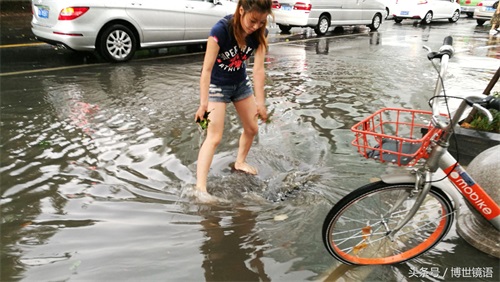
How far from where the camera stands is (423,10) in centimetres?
1983

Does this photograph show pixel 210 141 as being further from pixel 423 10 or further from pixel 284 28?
pixel 423 10

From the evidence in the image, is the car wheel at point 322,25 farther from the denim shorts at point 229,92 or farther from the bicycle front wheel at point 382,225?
the bicycle front wheel at point 382,225

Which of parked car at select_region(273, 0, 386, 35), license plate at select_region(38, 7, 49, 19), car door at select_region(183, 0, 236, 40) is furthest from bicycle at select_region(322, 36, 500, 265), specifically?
parked car at select_region(273, 0, 386, 35)

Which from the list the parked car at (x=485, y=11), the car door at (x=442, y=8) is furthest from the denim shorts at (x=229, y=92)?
the parked car at (x=485, y=11)

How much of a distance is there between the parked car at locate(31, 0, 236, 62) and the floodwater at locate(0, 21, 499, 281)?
31.5 inches

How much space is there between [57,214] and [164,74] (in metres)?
4.85

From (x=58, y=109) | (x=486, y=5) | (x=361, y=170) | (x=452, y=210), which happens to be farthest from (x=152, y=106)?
(x=486, y=5)

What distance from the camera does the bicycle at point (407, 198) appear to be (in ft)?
7.50

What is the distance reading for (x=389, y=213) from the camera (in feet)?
8.79

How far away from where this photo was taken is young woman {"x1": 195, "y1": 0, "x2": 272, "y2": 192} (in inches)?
120

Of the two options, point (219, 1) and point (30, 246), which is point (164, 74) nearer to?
point (219, 1)

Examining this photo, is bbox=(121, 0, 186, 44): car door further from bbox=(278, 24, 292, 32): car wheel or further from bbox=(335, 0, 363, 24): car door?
bbox=(335, 0, 363, 24): car door

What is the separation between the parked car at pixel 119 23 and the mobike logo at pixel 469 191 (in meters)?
7.24

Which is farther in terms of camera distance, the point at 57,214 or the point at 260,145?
the point at 260,145
